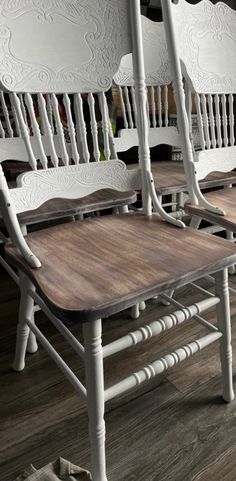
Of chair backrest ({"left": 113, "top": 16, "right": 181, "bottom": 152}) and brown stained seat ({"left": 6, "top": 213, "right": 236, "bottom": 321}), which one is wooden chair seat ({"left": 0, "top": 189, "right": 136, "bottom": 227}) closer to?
brown stained seat ({"left": 6, "top": 213, "right": 236, "bottom": 321})

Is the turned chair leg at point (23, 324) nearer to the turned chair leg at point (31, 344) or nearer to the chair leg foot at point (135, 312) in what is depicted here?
the turned chair leg at point (31, 344)

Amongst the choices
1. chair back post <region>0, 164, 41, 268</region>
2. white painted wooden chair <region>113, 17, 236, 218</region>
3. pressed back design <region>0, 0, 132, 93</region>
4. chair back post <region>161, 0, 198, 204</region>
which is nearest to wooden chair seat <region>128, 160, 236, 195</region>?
white painted wooden chair <region>113, 17, 236, 218</region>

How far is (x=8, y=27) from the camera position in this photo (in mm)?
687

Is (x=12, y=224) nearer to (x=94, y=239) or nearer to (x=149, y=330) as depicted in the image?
(x=94, y=239)

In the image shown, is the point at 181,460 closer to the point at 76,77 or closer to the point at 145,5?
the point at 76,77

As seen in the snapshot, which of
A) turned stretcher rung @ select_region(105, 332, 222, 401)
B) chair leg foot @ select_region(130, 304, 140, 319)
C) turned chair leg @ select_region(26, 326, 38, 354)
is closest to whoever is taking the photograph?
turned stretcher rung @ select_region(105, 332, 222, 401)

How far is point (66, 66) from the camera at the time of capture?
0.77 metres

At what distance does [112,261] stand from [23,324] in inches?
15.7

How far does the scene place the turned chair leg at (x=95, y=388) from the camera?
1.87 ft

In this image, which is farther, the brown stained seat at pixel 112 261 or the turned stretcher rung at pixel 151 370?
the turned stretcher rung at pixel 151 370

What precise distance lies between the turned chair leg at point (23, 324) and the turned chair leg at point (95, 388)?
32cm

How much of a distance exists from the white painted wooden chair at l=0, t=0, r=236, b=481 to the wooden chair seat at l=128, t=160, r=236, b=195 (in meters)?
0.25

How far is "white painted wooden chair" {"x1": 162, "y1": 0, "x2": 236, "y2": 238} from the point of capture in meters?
0.84

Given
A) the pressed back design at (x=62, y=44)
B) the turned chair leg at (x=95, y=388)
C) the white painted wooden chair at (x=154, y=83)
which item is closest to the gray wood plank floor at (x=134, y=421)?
the turned chair leg at (x=95, y=388)
